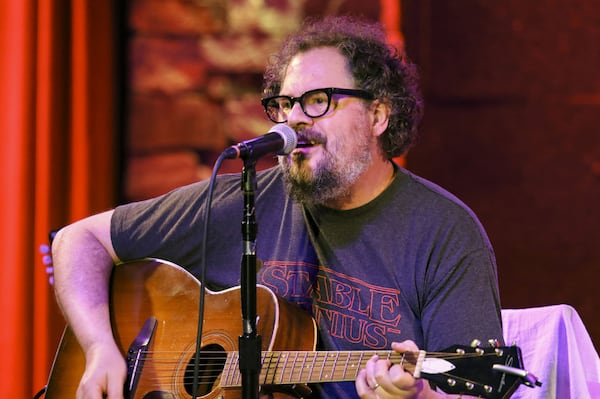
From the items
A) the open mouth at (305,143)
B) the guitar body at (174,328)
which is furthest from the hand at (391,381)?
→ the open mouth at (305,143)

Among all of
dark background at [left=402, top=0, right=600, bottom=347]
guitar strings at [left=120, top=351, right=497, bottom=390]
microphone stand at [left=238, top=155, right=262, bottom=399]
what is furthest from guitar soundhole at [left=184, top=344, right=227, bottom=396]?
dark background at [left=402, top=0, right=600, bottom=347]

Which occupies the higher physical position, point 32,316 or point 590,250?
point 590,250

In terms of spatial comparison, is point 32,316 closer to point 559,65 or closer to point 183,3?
point 183,3

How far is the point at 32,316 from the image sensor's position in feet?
11.0

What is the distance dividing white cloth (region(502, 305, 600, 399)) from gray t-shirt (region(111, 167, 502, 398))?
403 millimetres

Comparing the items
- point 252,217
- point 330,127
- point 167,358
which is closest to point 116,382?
point 167,358

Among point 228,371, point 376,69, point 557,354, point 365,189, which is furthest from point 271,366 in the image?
point 376,69

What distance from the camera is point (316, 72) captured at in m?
2.37

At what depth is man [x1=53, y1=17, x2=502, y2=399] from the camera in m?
2.11

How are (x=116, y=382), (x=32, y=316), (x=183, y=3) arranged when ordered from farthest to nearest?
(x=183, y=3), (x=32, y=316), (x=116, y=382)

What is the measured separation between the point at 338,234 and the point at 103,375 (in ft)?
2.84

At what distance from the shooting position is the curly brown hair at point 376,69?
2.46 metres

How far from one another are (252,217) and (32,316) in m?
2.01

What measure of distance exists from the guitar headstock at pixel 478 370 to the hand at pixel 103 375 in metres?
1.02
